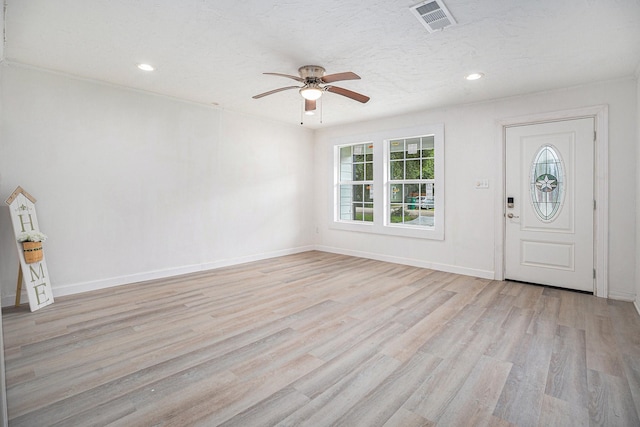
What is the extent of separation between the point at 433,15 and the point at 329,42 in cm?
91

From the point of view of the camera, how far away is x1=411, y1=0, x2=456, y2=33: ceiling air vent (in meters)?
2.38

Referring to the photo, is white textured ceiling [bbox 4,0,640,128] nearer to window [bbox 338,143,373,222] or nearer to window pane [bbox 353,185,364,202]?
window [bbox 338,143,373,222]

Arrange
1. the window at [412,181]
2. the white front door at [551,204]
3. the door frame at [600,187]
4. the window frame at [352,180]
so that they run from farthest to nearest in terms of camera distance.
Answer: the window frame at [352,180]
the window at [412,181]
the white front door at [551,204]
the door frame at [600,187]

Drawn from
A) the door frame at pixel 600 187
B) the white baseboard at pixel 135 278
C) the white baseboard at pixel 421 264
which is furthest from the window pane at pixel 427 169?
the white baseboard at pixel 135 278

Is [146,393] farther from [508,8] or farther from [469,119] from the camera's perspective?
[469,119]

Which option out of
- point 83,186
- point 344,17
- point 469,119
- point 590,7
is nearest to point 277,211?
point 83,186

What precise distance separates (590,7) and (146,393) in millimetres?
4092

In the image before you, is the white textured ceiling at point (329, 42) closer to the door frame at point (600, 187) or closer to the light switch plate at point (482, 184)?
the door frame at point (600, 187)

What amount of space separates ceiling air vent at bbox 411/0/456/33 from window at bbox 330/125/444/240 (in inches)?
105

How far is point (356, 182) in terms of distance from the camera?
21.1 feet

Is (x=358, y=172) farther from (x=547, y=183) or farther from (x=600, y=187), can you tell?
(x=600, y=187)

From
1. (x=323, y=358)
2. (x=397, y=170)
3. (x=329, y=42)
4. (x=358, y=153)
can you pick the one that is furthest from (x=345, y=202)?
(x=323, y=358)

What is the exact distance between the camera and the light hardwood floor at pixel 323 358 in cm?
184

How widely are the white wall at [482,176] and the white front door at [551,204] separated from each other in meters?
0.20
